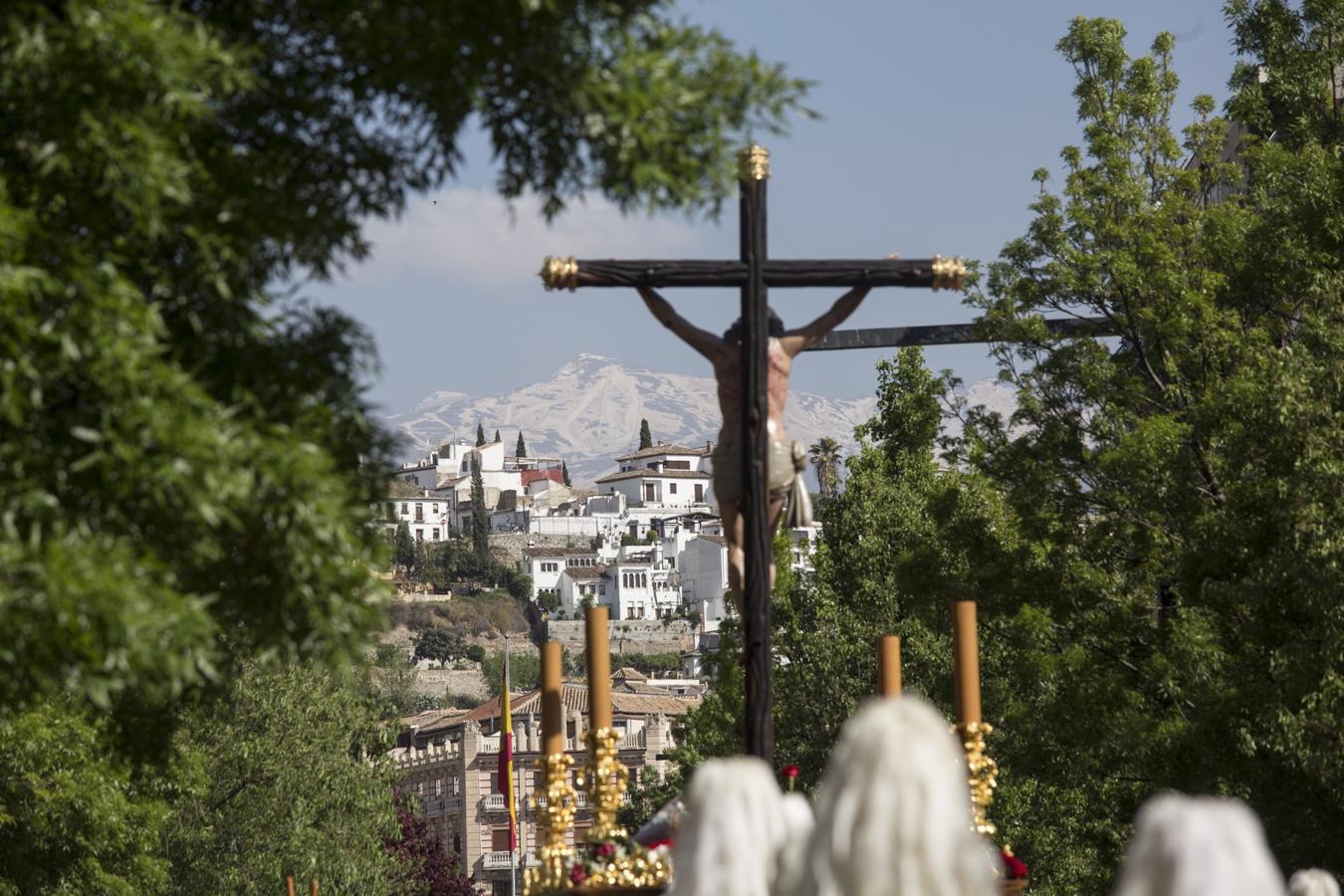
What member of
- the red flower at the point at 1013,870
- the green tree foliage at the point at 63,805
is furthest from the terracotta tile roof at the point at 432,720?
the red flower at the point at 1013,870

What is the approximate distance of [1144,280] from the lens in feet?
92.4

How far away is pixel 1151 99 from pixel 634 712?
320 feet

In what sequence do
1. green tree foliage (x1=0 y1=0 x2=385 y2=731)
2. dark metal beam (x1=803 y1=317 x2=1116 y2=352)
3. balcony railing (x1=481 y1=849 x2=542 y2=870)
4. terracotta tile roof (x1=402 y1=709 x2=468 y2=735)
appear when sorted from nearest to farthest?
green tree foliage (x1=0 y1=0 x2=385 y2=731)
dark metal beam (x1=803 y1=317 x2=1116 y2=352)
balcony railing (x1=481 y1=849 x2=542 y2=870)
terracotta tile roof (x1=402 y1=709 x2=468 y2=735)

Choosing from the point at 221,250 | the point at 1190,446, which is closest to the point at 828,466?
the point at 1190,446

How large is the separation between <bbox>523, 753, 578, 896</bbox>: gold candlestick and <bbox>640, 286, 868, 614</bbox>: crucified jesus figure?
60.1 inches

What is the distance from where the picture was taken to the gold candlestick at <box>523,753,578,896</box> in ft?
39.8

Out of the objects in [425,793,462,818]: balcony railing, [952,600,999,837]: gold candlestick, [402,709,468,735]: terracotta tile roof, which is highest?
[952,600,999,837]: gold candlestick

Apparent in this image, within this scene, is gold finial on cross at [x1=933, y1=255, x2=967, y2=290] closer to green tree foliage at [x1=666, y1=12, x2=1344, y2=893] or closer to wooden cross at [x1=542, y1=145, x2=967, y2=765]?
wooden cross at [x1=542, y1=145, x2=967, y2=765]

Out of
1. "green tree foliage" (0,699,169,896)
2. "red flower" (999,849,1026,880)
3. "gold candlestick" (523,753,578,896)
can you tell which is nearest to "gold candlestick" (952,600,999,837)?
"red flower" (999,849,1026,880)

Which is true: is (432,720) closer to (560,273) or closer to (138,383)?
(560,273)

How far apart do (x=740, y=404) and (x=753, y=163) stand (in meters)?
1.27

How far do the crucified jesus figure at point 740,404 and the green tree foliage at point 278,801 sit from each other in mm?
32554

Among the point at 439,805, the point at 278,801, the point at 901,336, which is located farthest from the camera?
the point at 439,805

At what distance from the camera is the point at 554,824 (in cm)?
1247
